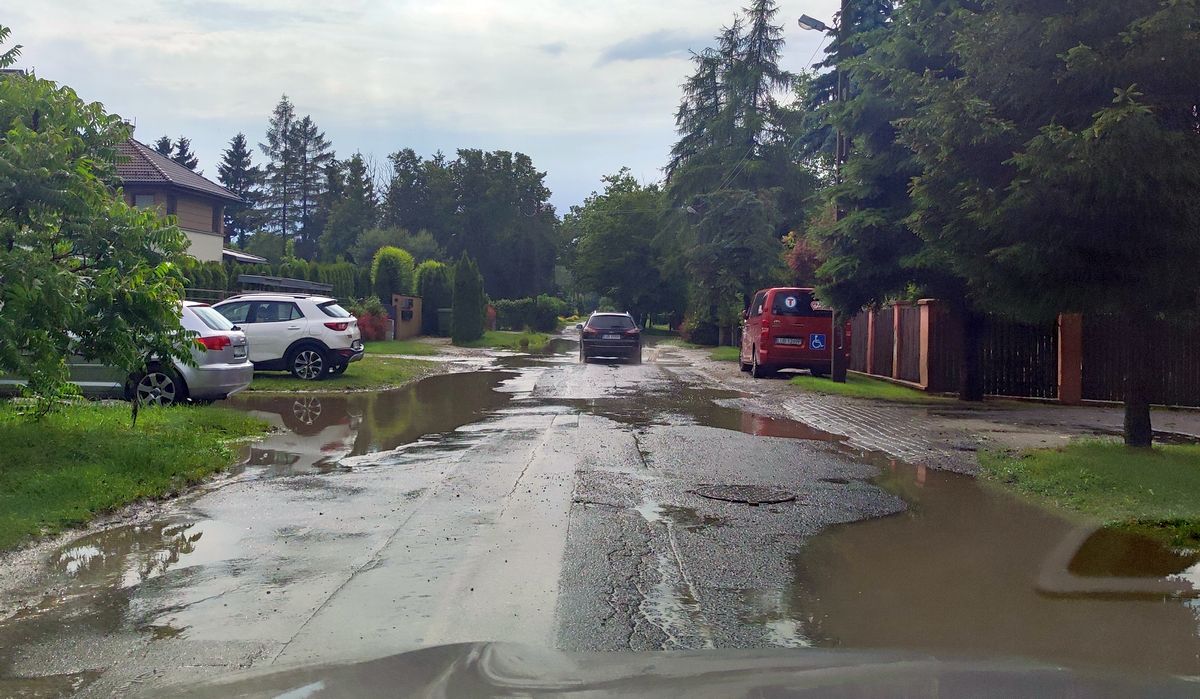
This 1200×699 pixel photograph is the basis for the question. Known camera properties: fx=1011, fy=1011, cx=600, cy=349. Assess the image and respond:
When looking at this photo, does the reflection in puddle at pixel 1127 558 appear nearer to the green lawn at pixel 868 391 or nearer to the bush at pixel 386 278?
the green lawn at pixel 868 391

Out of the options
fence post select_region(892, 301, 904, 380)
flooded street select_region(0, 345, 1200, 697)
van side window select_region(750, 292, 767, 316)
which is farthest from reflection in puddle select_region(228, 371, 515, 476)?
fence post select_region(892, 301, 904, 380)

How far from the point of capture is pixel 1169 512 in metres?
7.64

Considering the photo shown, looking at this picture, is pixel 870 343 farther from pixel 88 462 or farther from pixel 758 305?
pixel 88 462

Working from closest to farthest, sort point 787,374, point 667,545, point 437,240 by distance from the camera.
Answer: point 667,545 < point 787,374 < point 437,240

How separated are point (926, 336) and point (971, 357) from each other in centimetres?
205

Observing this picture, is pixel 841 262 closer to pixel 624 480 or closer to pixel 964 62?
pixel 964 62

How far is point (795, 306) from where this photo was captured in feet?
72.8

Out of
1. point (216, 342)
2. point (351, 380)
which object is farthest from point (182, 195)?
point (216, 342)

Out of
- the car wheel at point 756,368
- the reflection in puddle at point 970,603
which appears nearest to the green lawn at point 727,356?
the car wheel at point 756,368

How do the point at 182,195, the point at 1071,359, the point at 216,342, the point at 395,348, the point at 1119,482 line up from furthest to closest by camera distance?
the point at 182,195, the point at 395,348, the point at 1071,359, the point at 216,342, the point at 1119,482

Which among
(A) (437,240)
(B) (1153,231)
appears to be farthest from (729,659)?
(A) (437,240)

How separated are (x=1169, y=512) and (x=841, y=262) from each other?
418 inches

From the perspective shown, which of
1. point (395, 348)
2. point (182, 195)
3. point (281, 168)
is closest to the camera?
point (395, 348)

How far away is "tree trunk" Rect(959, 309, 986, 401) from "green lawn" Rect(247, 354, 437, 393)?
416 inches
